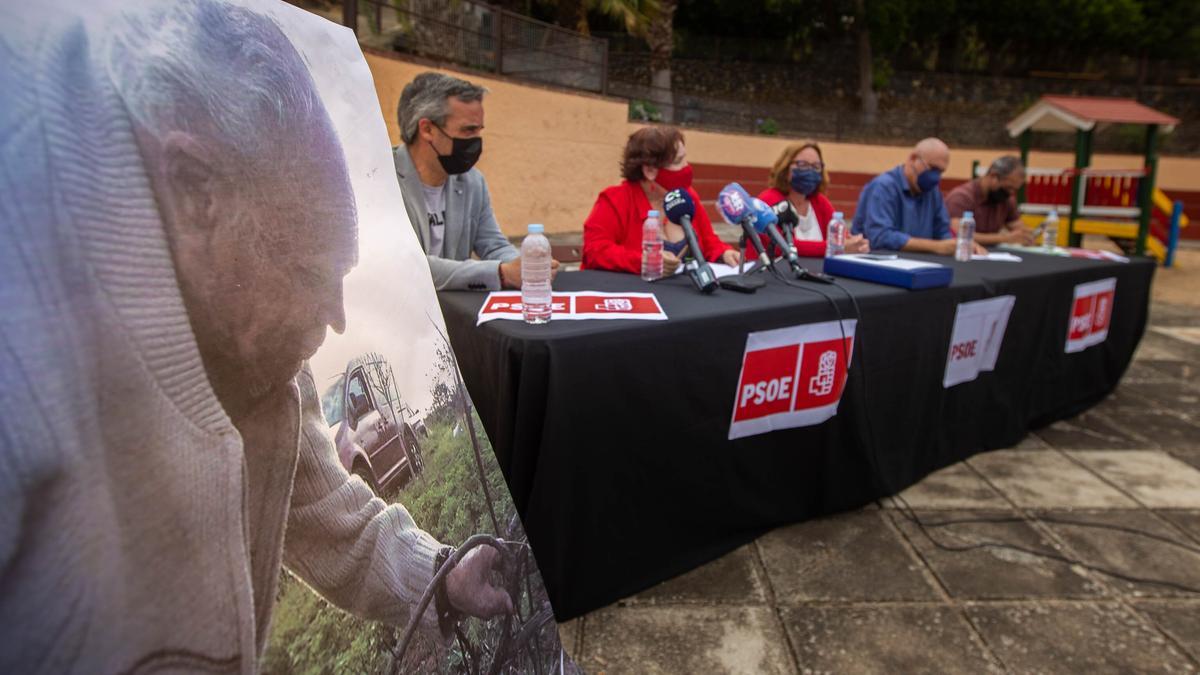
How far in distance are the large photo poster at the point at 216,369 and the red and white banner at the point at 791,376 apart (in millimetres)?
1284

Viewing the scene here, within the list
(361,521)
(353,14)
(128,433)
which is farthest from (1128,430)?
(353,14)

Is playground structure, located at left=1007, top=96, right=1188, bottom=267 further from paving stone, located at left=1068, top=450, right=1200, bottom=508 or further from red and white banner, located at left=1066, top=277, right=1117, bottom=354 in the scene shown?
paving stone, located at left=1068, top=450, right=1200, bottom=508

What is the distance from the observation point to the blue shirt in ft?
13.5

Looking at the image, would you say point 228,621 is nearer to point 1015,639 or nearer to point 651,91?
point 1015,639

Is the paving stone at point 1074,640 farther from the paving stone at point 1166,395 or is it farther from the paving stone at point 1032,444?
the paving stone at point 1166,395

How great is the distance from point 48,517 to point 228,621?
0.21 m

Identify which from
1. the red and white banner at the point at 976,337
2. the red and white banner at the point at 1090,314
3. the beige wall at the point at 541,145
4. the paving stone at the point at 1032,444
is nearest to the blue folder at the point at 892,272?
the red and white banner at the point at 976,337

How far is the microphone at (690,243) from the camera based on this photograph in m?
2.40

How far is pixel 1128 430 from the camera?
3777 mm

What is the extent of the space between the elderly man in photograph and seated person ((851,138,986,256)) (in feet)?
12.4

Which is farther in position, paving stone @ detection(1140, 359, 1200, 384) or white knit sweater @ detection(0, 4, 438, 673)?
paving stone @ detection(1140, 359, 1200, 384)

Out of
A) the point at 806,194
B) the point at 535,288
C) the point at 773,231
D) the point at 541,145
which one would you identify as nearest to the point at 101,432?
the point at 535,288

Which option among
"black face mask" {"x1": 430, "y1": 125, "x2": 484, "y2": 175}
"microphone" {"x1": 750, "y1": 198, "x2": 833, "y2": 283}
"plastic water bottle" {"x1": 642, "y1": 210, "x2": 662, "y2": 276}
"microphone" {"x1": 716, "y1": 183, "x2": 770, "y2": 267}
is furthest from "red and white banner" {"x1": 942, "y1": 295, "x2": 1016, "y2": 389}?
"black face mask" {"x1": 430, "y1": 125, "x2": 484, "y2": 175}

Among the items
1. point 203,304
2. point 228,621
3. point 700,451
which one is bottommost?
point 700,451
